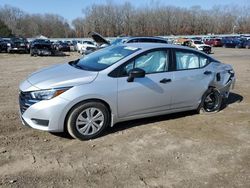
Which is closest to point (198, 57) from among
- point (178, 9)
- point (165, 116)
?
point (165, 116)

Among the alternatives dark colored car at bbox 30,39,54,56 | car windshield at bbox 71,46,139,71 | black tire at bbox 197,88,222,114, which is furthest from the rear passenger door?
dark colored car at bbox 30,39,54,56

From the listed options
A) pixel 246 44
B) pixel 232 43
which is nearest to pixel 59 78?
pixel 246 44

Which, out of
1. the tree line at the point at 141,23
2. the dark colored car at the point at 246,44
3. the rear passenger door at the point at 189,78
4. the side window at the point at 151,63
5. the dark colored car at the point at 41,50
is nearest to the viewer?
the side window at the point at 151,63

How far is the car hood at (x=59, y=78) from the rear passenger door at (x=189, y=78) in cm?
173

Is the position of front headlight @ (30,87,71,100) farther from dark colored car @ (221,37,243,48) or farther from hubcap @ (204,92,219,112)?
dark colored car @ (221,37,243,48)

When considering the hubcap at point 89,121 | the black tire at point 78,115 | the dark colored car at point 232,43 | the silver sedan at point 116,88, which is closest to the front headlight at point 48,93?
the silver sedan at point 116,88

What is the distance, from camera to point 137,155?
499 centimetres

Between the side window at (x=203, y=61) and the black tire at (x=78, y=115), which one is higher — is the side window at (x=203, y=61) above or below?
above

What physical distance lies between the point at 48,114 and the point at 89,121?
0.70 m

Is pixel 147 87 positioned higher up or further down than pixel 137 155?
higher up

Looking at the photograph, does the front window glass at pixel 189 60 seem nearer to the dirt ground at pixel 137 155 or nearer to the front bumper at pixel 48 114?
the dirt ground at pixel 137 155

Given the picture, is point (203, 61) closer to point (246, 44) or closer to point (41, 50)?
point (41, 50)

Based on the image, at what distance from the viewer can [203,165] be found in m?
4.70

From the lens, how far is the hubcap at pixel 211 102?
7259mm
